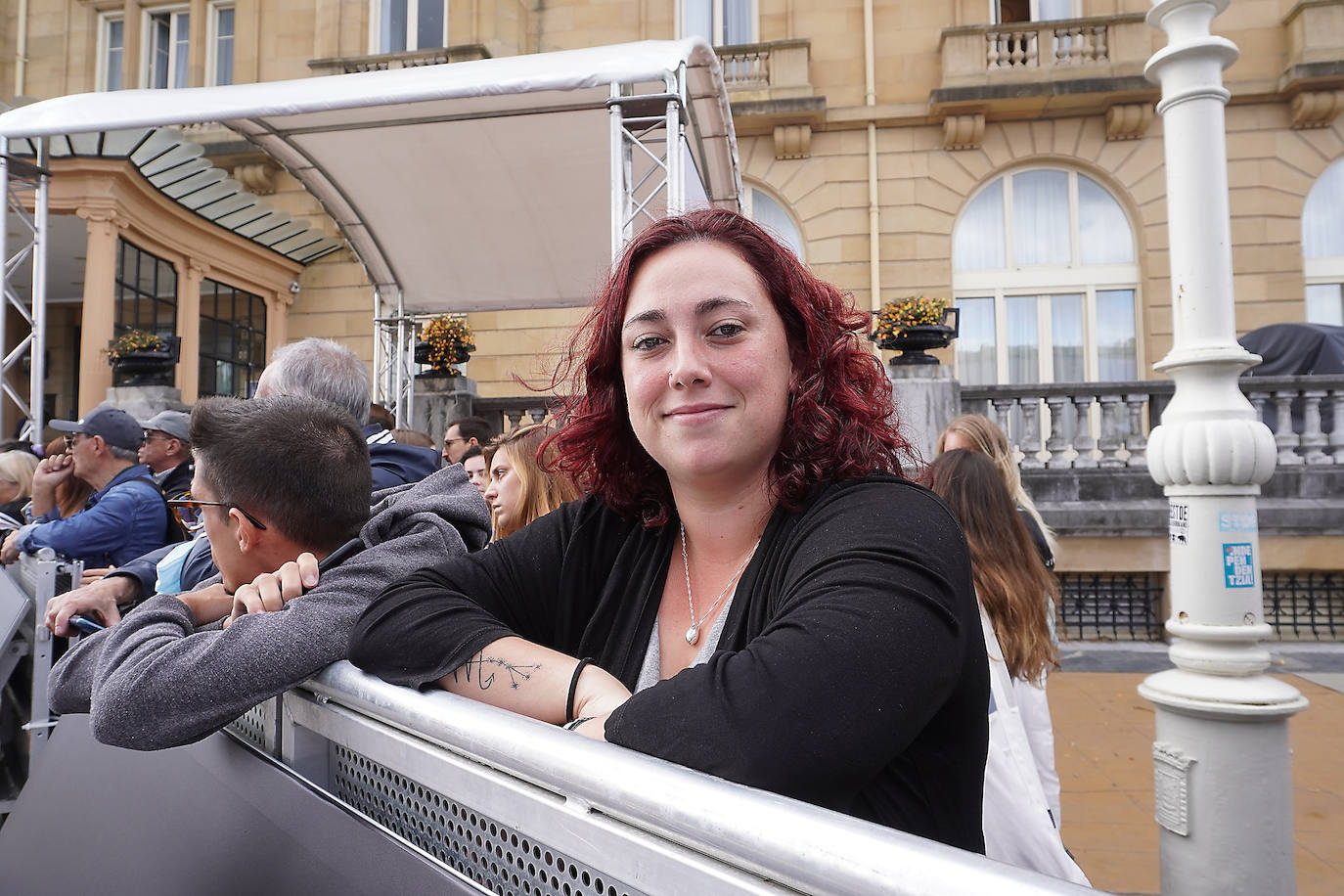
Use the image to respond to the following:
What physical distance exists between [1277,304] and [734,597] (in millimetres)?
14379

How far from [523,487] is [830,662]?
8.56 feet

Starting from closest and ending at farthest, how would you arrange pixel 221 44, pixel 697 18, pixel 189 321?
1. pixel 189 321
2. pixel 697 18
3. pixel 221 44

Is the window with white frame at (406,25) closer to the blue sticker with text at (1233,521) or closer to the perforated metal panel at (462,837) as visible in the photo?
the blue sticker with text at (1233,521)

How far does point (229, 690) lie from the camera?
148 cm

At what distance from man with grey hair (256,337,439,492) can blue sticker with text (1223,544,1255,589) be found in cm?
273

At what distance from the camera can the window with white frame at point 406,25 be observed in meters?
14.7

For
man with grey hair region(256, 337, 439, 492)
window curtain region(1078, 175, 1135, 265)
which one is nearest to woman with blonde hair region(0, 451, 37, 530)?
man with grey hair region(256, 337, 439, 492)

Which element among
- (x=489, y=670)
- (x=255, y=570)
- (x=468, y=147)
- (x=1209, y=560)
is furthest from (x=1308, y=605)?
(x=255, y=570)

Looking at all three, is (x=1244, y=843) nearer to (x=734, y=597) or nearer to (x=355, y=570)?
(x=734, y=597)

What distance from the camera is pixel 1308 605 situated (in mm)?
8133

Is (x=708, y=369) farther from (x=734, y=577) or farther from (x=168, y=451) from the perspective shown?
(x=168, y=451)

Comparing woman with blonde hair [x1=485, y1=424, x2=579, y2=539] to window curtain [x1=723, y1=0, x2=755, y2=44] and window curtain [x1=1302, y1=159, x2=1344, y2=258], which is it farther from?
window curtain [x1=1302, y1=159, x2=1344, y2=258]

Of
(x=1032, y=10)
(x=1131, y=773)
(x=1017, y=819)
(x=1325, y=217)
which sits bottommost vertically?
(x=1131, y=773)

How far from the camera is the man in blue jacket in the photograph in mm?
3963
